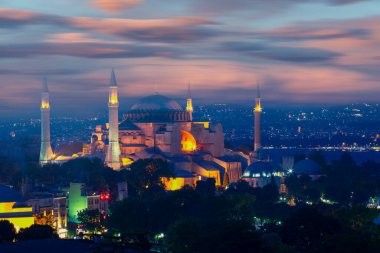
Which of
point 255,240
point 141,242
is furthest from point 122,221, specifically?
point 141,242

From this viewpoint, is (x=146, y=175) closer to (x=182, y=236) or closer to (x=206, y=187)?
(x=206, y=187)

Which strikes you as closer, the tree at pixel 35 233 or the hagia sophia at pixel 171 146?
the tree at pixel 35 233

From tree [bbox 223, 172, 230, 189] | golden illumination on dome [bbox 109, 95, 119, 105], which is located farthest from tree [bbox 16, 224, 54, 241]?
tree [bbox 223, 172, 230, 189]

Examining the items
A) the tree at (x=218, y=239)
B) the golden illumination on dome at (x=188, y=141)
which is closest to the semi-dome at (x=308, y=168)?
the golden illumination on dome at (x=188, y=141)

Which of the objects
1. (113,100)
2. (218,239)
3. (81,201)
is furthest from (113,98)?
(218,239)

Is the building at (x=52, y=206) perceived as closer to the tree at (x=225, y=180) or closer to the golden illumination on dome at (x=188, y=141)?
the tree at (x=225, y=180)

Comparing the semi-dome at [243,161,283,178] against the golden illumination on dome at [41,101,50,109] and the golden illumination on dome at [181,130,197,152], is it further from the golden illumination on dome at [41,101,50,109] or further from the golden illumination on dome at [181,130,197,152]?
the golden illumination on dome at [41,101,50,109]

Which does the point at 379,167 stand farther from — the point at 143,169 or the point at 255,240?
the point at 255,240
